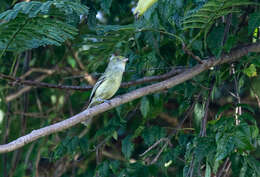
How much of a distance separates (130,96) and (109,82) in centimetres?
132

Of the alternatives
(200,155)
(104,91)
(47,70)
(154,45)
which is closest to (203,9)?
(154,45)

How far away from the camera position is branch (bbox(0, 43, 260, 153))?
303 cm

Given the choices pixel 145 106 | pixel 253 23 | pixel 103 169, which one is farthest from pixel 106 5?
pixel 103 169

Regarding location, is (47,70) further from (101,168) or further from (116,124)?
(101,168)

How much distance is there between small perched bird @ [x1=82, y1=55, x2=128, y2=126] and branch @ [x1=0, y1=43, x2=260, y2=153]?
44.2 inches

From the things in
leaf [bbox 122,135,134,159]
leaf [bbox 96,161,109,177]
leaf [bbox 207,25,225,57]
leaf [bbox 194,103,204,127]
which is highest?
leaf [bbox 207,25,225,57]

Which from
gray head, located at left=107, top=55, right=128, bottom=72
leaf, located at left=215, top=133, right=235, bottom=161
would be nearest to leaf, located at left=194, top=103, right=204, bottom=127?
leaf, located at left=215, top=133, right=235, bottom=161

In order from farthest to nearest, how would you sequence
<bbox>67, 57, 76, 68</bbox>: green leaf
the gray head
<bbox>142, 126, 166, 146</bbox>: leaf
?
<bbox>67, 57, 76, 68</bbox>: green leaf, the gray head, <bbox>142, 126, 166, 146</bbox>: leaf

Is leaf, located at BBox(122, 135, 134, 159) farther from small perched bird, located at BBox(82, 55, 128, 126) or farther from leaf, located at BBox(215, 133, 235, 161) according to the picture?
leaf, located at BBox(215, 133, 235, 161)

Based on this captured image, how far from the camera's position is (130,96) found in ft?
11.6

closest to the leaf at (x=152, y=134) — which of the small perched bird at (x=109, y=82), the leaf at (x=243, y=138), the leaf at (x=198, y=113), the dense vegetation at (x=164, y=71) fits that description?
the dense vegetation at (x=164, y=71)

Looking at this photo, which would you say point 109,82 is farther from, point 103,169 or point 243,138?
point 243,138

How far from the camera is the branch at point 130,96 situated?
3.03m

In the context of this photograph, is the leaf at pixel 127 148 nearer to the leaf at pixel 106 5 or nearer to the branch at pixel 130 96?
the branch at pixel 130 96
